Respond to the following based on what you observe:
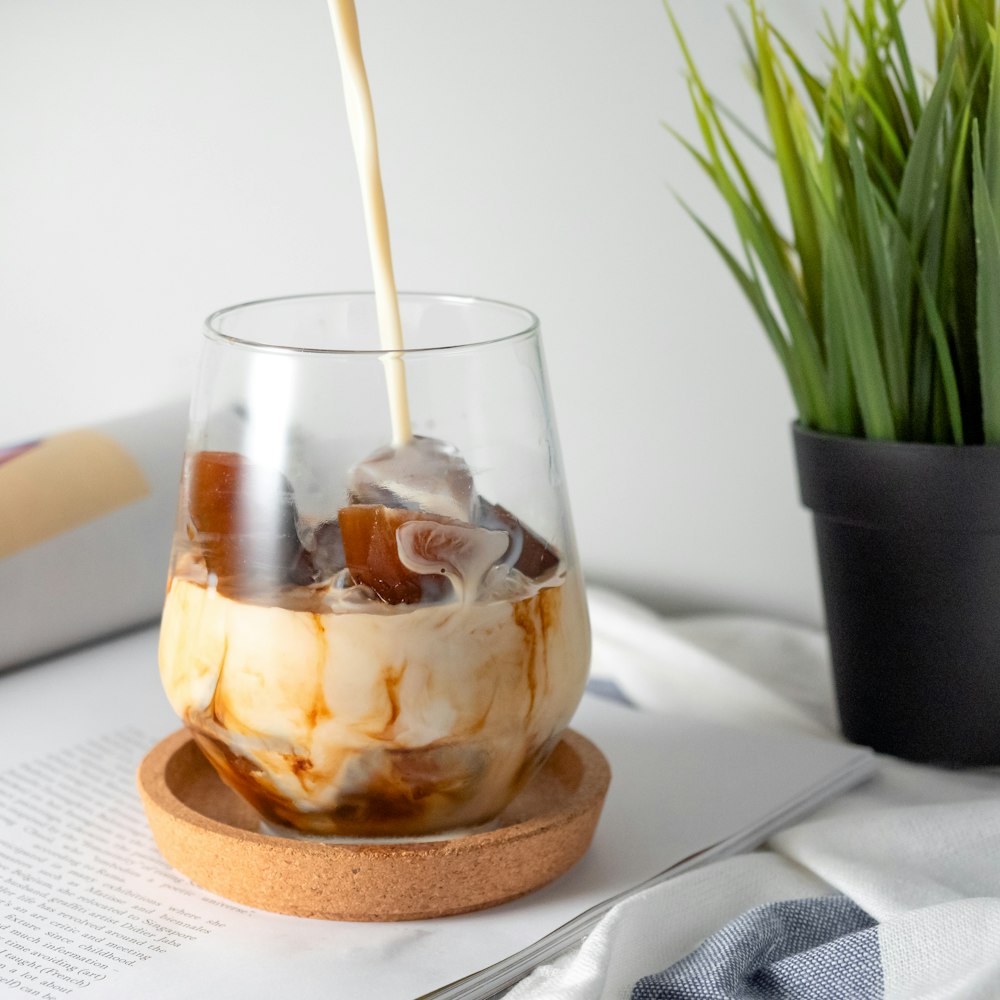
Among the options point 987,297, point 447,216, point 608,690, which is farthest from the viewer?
point 447,216

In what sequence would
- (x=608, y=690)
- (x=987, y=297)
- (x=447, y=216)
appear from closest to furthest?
(x=987, y=297) < (x=608, y=690) < (x=447, y=216)

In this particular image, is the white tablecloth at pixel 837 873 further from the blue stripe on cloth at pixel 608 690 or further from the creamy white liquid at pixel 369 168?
the creamy white liquid at pixel 369 168

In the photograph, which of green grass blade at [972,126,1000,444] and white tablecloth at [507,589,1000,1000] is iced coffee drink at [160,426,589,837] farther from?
green grass blade at [972,126,1000,444]

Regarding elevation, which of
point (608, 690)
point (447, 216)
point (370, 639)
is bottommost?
point (608, 690)

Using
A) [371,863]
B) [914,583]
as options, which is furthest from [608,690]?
[371,863]

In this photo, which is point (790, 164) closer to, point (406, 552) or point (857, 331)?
point (857, 331)

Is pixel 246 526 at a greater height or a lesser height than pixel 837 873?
greater

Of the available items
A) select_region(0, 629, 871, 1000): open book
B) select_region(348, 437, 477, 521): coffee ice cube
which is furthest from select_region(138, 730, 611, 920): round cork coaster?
select_region(348, 437, 477, 521): coffee ice cube

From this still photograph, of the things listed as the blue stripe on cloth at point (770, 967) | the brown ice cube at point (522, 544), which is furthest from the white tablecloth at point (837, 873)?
the brown ice cube at point (522, 544)
